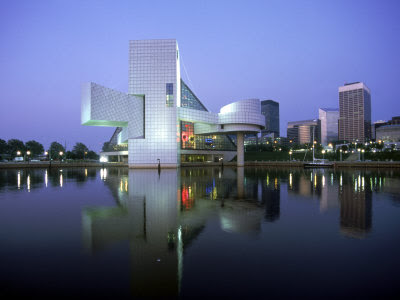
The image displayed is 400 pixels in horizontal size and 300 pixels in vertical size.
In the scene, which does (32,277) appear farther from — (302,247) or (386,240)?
(386,240)

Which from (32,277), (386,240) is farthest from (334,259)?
(32,277)

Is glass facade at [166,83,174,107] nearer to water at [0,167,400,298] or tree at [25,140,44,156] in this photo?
water at [0,167,400,298]

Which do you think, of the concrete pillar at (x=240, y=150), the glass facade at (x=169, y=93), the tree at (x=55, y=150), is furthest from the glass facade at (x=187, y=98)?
the tree at (x=55, y=150)

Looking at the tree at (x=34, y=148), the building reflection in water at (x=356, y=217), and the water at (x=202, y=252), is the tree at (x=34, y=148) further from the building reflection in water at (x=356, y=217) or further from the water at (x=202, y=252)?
the building reflection in water at (x=356, y=217)

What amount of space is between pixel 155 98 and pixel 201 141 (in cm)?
3067

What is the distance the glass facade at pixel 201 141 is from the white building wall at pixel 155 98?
865 inches

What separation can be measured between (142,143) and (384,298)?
54.0 meters

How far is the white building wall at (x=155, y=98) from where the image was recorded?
55688mm

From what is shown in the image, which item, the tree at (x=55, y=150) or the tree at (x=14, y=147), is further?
the tree at (x=55, y=150)

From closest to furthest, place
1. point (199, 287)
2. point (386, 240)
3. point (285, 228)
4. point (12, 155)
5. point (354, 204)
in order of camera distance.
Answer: point (199, 287) → point (386, 240) → point (285, 228) → point (354, 204) → point (12, 155)

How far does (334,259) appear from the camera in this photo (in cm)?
577

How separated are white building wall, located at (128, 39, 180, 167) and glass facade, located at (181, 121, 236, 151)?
2198 cm

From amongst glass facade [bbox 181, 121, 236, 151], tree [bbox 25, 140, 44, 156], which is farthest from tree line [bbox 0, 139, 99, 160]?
glass facade [bbox 181, 121, 236, 151]

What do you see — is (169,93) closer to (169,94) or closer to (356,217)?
(169,94)
